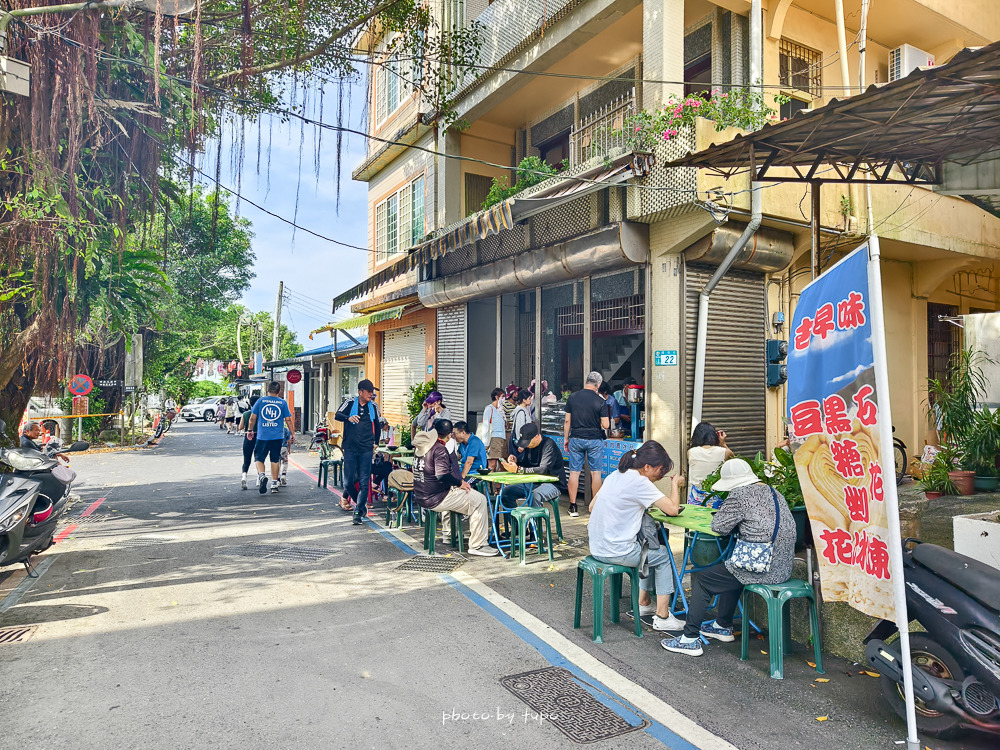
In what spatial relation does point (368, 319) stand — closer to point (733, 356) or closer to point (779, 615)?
point (733, 356)

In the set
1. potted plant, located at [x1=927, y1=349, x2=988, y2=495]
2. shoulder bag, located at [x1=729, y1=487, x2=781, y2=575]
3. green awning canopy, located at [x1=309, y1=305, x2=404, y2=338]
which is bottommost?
shoulder bag, located at [x1=729, y1=487, x2=781, y2=575]

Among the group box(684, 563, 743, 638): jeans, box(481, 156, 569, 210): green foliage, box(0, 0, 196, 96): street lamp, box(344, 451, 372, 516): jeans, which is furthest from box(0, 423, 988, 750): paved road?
box(481, 156, 569, 210): green foliage

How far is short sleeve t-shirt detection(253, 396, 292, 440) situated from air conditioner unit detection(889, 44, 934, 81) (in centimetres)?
1230

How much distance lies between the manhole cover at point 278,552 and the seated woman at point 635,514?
3699 millimetres

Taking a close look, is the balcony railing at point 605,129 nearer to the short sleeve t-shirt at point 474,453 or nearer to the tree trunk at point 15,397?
the short sleeve t-shirt at point 474,453

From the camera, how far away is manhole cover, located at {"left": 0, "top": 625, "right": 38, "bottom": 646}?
498 centimetres

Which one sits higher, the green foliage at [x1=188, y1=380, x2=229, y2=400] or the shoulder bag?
the green foliage at [x1=188, y1=380, x2=229, y2=400]

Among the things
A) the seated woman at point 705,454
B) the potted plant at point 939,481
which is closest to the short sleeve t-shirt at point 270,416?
the seated woman at point 705,454

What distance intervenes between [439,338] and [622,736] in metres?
13.6

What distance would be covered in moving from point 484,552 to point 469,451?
1.18 metres

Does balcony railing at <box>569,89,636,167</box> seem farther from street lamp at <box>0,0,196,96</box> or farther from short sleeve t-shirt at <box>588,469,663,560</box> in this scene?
short sleeve t-shirt at <box>588,469,663,560</box>

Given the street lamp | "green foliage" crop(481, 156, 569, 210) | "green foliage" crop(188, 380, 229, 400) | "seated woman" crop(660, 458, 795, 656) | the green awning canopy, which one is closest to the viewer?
"seated woman" crop(660, 458, 795, 656)

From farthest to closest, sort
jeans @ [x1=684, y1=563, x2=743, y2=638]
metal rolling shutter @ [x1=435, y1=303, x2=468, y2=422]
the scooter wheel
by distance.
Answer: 1. metal rolling shutter @ [x1=435, y1=303, x2=468, y2=422]
2. jeans @ [x1=684, y1=563, x2=743, y2=638]
3. the scooter wheel

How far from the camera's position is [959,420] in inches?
270
